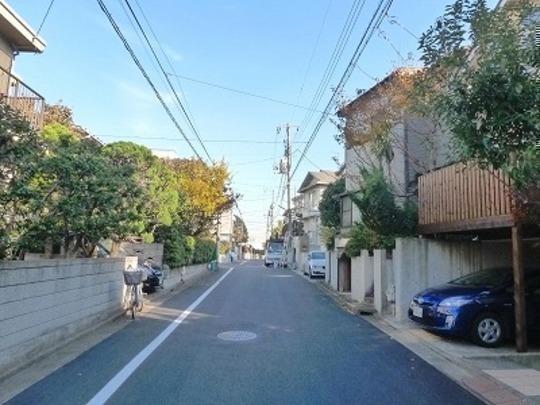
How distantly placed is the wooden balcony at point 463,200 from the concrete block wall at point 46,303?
268 inches

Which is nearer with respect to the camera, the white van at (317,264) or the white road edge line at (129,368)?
the white road edge line at (129,368)

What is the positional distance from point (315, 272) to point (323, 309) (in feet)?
49.9

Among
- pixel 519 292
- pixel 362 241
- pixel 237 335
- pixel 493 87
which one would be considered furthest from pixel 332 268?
pixel 493 87

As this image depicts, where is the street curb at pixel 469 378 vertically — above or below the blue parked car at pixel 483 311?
below

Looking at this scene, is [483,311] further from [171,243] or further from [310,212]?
[310,212]

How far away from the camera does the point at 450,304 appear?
32.6 ft

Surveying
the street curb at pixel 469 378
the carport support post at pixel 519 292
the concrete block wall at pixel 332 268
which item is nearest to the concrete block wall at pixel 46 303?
the street curb at pixel 469 378

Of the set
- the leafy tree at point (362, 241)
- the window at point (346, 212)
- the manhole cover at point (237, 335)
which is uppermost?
the window at point (346, 212)

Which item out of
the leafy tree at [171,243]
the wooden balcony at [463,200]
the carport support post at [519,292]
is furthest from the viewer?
the leafy tree at [171,243]

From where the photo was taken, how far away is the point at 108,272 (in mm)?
12281

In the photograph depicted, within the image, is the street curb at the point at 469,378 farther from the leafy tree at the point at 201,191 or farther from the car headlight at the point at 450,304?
the leafy tree at the point at 201,191

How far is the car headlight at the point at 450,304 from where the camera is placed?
387 inches

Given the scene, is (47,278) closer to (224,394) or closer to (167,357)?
(167,357)

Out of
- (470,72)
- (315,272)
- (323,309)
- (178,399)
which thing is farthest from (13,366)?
(315,272)
